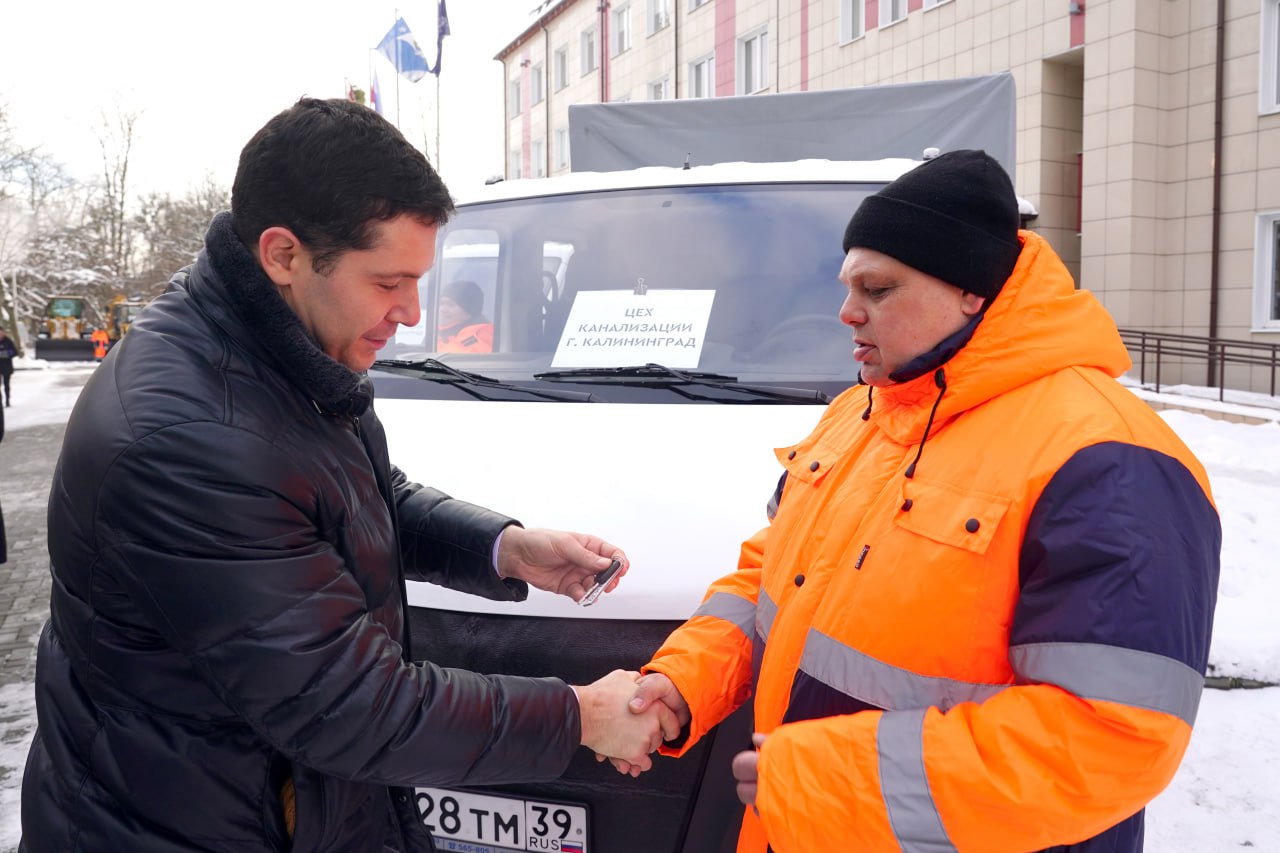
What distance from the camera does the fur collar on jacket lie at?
1668 mm

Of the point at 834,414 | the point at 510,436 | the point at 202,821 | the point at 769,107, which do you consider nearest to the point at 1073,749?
the point at 834,414

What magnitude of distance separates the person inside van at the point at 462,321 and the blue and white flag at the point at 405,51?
1355cm

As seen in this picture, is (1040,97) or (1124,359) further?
(1040,97)

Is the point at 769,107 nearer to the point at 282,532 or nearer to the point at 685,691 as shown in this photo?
Result: the point at 685,691

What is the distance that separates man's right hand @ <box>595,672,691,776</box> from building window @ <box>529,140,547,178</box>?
3392 centimetres

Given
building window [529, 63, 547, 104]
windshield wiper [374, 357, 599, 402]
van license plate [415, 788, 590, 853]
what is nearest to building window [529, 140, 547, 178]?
building window [529, 63, 547, 104]

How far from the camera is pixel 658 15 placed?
27734 mm

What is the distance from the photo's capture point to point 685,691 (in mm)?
2064

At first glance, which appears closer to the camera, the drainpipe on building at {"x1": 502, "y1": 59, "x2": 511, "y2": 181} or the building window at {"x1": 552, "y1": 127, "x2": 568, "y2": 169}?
the building window at {"x1": 552, "y1": 127, "x2": 568, "y2": 169}

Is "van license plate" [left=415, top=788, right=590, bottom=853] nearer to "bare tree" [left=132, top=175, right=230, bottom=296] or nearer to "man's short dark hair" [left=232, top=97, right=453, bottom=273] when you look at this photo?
"man's short dark hair" [left=232, top=97, right=453, bottom=273]

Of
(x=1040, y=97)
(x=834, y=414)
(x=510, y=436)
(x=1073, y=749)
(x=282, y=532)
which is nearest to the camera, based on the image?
(x=1073, y=749)

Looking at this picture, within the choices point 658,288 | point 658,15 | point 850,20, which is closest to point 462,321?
point 658,288

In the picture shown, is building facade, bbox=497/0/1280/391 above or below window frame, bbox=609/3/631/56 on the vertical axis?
below

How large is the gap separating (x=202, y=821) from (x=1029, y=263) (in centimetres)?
165
